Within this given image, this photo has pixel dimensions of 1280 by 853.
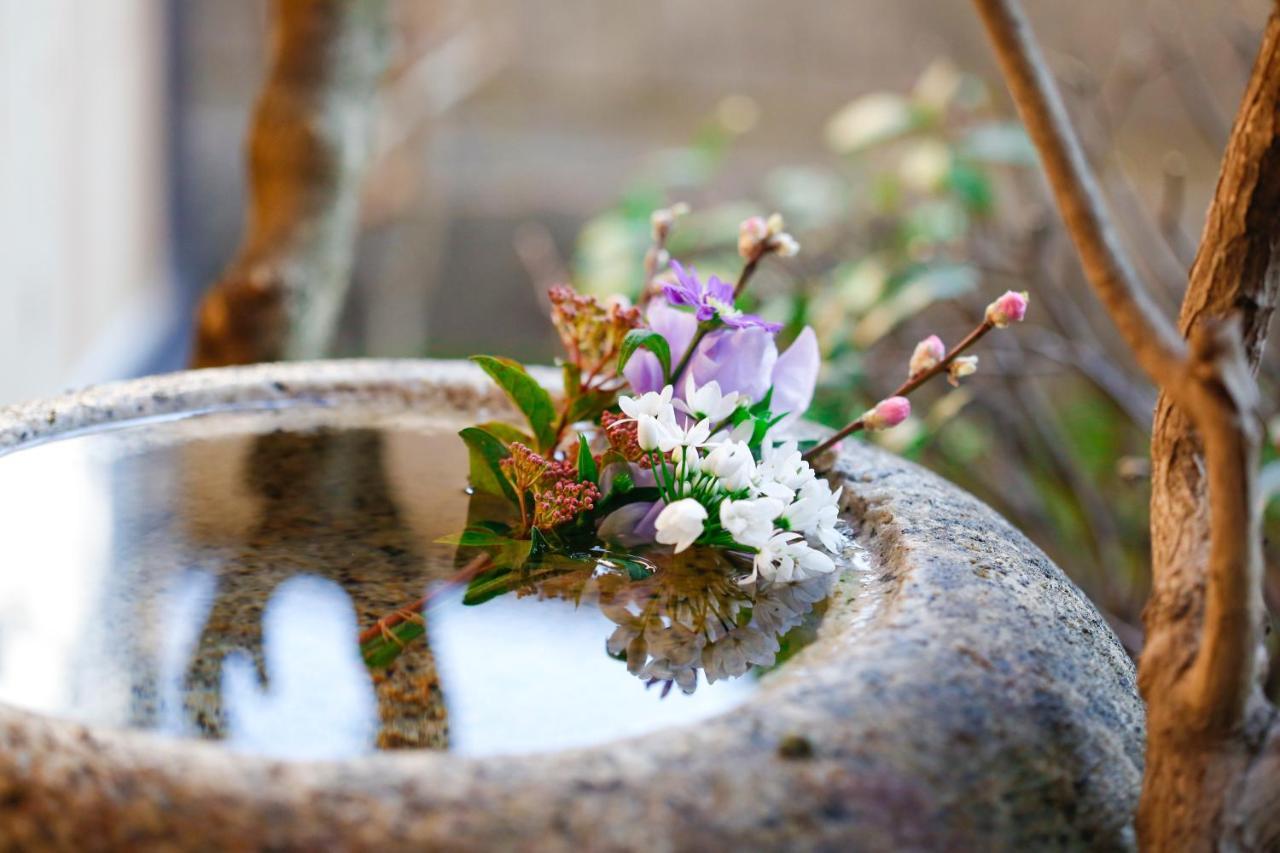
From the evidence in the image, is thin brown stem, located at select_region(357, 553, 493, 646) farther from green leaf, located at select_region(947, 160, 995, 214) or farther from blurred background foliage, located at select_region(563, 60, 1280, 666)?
green leaf, located at select_region(947, 160, 995, 214)

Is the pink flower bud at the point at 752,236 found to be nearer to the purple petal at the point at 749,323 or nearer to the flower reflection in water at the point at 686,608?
the purple petal at the point at 749,323

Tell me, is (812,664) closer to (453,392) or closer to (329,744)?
(329,744)

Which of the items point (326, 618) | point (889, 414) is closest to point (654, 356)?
point (889, 414)

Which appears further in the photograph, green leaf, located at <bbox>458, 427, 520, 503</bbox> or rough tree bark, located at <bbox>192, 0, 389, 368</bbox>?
rough tree bark, located at <bbox>192, 0, 389, 368</bbox>

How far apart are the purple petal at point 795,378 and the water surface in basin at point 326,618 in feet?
0.38

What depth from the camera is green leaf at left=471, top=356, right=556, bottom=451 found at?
0.78 m

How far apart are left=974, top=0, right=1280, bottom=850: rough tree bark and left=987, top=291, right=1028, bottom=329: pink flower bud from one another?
12 centimetres

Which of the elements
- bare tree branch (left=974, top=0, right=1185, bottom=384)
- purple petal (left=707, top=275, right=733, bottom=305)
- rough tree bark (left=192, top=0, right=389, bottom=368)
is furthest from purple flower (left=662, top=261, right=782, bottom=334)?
rough tree bark (left=192, top=0, right=389, bottom=368)

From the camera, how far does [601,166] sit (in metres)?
4.34

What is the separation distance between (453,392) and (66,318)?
2140mm

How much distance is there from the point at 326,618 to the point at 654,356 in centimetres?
26

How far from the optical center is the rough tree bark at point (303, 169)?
1.53m

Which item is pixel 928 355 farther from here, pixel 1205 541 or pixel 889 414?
pixel 1205 541

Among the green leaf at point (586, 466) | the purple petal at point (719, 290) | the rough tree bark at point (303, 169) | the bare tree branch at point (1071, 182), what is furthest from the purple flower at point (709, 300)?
the rough tree bark at point (303, 169)
